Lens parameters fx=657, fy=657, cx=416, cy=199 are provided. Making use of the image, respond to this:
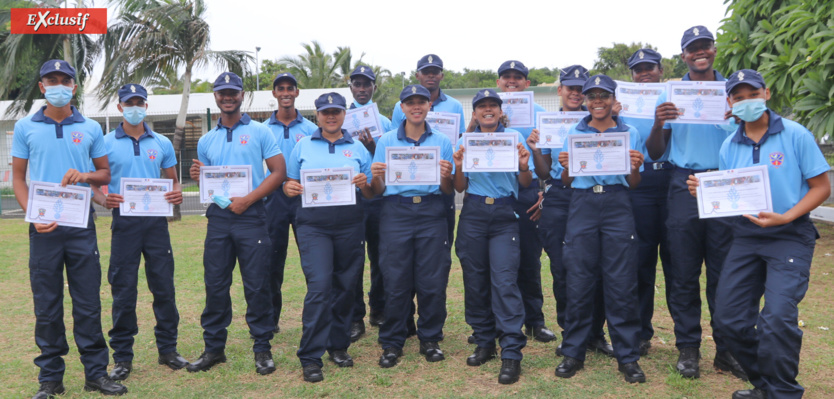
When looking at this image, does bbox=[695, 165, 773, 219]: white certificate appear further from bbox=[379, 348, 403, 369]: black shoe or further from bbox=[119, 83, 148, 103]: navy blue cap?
bbox=[119, 83, 148, 103]: navy blue cap

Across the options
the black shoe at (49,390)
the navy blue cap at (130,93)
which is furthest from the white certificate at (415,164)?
the black shoe at (49,390)

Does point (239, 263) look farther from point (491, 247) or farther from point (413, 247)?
point (491, 247)

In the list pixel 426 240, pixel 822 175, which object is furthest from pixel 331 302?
pixel 822 175

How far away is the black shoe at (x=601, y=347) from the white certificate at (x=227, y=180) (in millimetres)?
3557

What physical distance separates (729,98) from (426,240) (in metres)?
2.77

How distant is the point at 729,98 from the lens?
5094 mm

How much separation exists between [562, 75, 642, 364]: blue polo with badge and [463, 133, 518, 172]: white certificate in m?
0.57

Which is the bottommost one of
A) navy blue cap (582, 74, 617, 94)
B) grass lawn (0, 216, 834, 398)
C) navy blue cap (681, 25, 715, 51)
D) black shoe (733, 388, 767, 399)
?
grass lawn (0, 216, 834, 398)

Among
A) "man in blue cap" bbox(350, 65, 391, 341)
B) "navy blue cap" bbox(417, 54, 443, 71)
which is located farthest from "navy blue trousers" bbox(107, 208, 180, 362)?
"navy blue cap" bbox(417, 54, 443, 71)

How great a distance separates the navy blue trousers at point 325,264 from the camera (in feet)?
19.2

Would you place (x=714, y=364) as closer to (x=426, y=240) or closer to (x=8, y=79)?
(x=426, y=240)

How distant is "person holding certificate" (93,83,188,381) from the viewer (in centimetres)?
585

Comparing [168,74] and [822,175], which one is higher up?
[168,74]

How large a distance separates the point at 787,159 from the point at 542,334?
295 cm
